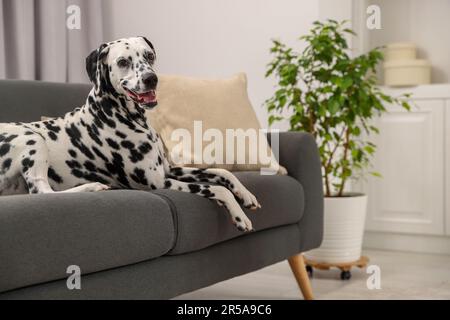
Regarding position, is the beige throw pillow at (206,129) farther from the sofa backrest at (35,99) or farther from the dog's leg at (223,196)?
the dog's leg at (223,196)

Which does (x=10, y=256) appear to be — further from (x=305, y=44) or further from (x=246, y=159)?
(x=305, y=44)

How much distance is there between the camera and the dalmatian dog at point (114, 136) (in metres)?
1.88

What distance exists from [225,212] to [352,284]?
1.08 meters

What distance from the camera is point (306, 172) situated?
2555 millimetres

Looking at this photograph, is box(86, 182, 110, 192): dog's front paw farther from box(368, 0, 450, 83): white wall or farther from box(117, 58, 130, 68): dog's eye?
box(368, 0, 450, 83): white wall

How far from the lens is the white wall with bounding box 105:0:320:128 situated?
3811 mm

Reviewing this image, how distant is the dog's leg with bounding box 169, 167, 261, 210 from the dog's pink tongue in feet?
1.20

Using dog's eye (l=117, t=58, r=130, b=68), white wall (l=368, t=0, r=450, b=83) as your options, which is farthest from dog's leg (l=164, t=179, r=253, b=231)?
white wall (l=368, t=0, r=450, b=83)

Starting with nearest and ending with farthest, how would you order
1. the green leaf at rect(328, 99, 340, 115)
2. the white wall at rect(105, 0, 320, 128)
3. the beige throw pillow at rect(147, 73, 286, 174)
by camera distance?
the beige throw pillow at rect(147, 73, 286, 174) < the green leaf at rect(328, 99, 340, 115) < the white wall at rect(105, 0, 320, 128)

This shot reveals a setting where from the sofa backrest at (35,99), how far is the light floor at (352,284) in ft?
3.03

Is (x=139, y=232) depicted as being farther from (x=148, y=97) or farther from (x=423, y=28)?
(x=423, y=28)

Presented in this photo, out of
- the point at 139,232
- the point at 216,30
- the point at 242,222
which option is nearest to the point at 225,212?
the point at 242,222

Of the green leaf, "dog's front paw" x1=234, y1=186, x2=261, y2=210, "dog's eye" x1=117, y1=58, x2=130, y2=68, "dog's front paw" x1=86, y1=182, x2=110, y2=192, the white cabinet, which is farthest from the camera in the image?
the white cabinet

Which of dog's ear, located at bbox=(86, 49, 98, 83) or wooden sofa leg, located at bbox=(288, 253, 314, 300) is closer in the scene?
dog's ear, located at bbox=(86, 49, 98, 83)
